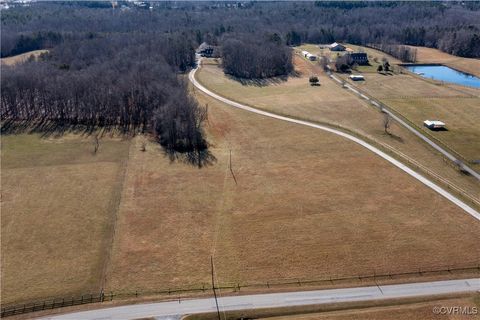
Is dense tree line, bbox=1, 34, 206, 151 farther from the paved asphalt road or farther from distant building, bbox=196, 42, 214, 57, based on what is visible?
distant building, bbox=196, 42, 214, 57

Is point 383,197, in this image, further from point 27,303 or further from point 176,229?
point 27,303

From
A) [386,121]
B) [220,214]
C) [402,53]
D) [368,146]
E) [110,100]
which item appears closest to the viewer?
[220,214]

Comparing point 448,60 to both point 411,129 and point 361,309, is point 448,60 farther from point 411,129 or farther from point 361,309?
point 361,309

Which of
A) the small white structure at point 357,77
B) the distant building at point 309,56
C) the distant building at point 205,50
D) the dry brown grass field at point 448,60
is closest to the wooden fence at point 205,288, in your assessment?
the small white structure at point 357,77

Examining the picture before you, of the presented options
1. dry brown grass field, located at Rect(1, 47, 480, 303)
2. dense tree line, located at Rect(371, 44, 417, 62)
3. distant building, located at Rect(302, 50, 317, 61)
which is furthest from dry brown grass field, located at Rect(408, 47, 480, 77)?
dry brown grass field, located at Rect(1, 47, 480, 303)

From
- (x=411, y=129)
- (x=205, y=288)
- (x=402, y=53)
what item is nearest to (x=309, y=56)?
(x=402, y=53)

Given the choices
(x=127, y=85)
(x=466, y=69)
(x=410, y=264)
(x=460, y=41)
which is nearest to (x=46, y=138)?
(x=127, y=85)
